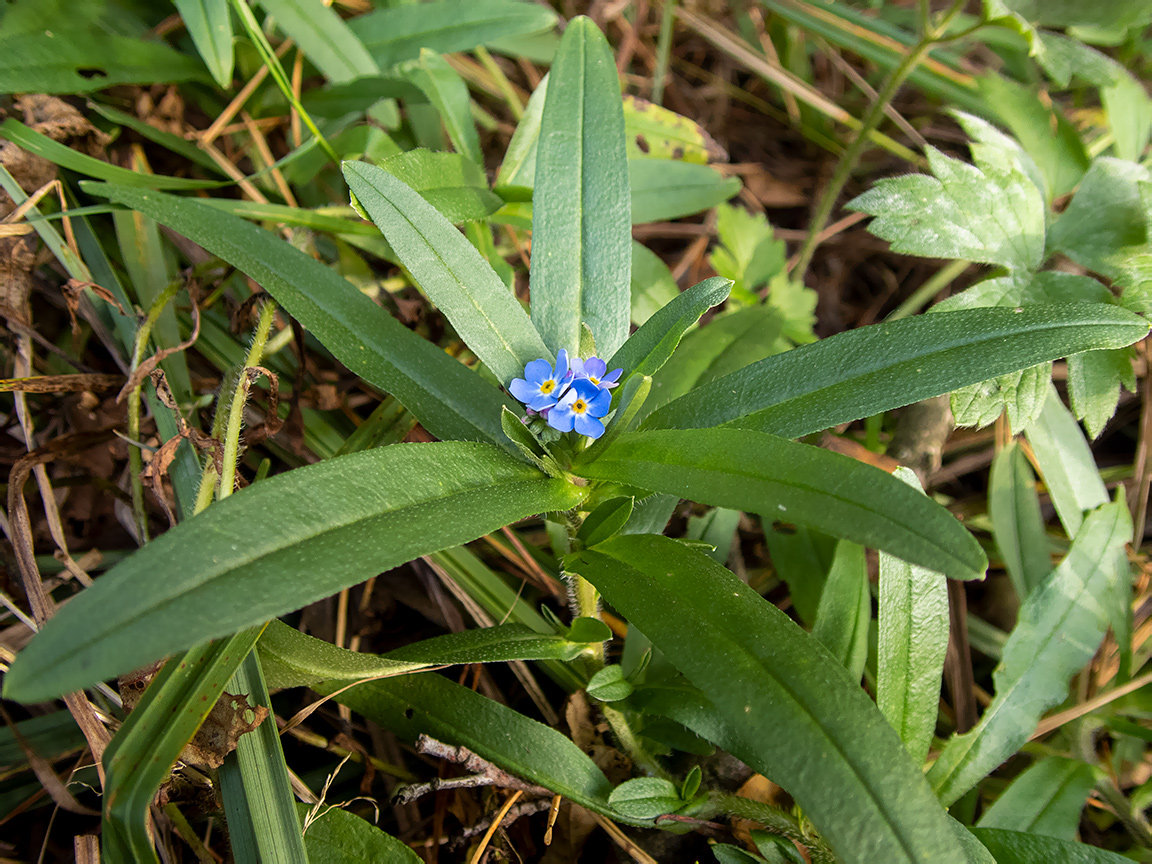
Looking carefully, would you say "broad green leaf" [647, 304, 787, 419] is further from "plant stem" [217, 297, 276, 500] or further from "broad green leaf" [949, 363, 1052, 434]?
"plant stem" [217, 297, 276, 500]

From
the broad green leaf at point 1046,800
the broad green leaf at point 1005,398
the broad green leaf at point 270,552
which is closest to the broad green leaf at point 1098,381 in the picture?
the broad green leaf at point 1005,398

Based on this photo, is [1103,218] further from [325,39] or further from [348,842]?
[348,842]

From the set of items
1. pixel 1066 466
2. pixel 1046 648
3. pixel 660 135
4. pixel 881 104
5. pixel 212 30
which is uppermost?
pixel 212 30

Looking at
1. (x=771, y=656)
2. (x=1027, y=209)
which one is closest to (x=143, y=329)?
(x=771, y=656)

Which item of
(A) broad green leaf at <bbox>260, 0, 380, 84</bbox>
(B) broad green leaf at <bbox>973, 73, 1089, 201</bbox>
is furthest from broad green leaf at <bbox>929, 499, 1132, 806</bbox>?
(A) broad green leaf at <bbox>260, 0, 380, 84</bbox>

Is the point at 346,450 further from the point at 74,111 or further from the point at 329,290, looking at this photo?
the point at 74,111

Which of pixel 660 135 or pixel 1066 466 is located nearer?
pixel 1066 466

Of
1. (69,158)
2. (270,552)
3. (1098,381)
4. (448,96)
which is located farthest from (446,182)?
(1098,381)
